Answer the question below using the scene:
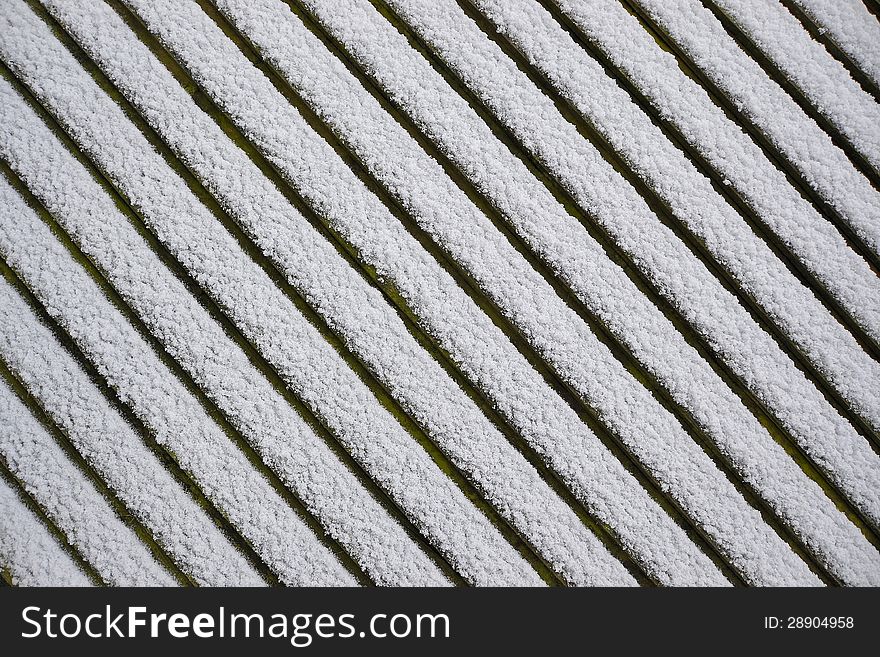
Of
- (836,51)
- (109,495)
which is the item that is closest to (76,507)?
(109,495)

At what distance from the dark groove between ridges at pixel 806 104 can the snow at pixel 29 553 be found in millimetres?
1549

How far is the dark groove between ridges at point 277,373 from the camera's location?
1104mm

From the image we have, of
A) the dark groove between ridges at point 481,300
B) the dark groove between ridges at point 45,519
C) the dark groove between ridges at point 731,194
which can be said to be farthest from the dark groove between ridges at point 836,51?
the dark groove between ridges at point 45,519

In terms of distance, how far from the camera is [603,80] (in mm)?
1139

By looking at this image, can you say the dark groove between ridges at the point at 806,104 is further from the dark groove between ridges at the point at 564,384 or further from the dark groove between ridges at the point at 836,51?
the dark groove between ridges at the point at 564,384

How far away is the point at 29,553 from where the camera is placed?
1.09 metres

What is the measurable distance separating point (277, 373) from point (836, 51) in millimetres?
1199

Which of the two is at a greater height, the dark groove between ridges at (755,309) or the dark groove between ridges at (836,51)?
the dark groove between ridges at (836,51)

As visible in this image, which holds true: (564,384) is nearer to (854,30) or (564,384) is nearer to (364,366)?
(364,366)

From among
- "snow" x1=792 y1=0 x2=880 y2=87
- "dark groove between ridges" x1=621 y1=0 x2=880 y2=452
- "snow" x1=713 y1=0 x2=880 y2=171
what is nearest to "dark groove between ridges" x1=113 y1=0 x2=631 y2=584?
"dark groove between ridges" x1=621 y1=0 x2=880 y2=452
